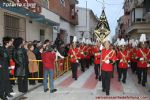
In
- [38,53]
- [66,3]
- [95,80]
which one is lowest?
[95,80]

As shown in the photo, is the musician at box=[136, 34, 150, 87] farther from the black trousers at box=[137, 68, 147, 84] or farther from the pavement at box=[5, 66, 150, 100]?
the pavement at box=[5, 66, 150, 100]

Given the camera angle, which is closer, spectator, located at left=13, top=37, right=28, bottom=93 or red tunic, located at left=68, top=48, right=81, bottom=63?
spectator, located at left=13, top=37, right=28, bottom=93

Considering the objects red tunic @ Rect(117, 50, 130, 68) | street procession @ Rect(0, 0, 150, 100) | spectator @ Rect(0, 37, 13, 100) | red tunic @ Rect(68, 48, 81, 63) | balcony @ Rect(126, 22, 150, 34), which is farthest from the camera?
balcony @ Rect(126, 22, 150, 34)

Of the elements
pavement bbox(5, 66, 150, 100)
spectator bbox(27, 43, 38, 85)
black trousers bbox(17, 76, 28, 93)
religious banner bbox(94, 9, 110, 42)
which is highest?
religious banner bbox(94, 9, 110, 42)

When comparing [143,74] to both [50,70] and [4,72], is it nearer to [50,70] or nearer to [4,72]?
[50,70]

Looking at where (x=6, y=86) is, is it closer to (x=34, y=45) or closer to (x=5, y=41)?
(x=5, y=41)

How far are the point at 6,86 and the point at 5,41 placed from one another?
143cm

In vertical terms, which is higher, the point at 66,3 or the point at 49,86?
the point at 66,3

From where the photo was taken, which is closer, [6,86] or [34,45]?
[6,86]

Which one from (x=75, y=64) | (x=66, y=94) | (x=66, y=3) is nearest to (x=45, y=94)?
(x=66, y=94)

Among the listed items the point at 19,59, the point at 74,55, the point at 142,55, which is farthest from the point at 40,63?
the point at 142,55

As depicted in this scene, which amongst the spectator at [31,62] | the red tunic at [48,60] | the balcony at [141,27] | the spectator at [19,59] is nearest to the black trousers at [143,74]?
the red tunic at [48,60]

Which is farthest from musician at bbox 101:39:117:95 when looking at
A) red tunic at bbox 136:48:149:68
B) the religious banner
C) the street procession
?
the religious banner

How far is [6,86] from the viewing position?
40.3ft
